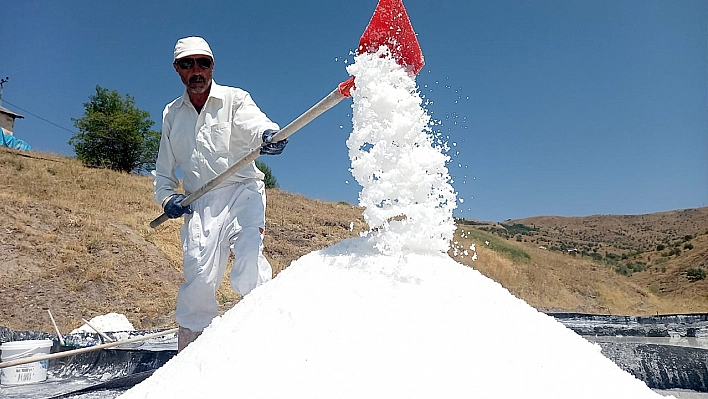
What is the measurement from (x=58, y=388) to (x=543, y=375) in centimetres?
231

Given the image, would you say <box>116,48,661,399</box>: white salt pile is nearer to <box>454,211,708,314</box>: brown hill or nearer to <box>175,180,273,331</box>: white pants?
<box>175,180,273,331</box>: white pants

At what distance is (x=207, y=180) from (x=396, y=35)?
116 cm

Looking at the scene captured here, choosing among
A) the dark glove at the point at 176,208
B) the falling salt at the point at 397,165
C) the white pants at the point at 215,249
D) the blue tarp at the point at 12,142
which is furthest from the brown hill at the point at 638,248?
the blue tarp at the point at 12,142

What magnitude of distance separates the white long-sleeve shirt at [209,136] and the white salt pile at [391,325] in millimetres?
940

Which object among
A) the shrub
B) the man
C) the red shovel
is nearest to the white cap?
the man

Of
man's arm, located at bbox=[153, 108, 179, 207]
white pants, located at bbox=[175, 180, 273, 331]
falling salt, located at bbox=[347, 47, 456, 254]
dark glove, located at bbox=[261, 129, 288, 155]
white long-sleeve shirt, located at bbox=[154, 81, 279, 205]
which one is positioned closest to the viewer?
falling salt, located at bbox=[347, 47, 456, 254]

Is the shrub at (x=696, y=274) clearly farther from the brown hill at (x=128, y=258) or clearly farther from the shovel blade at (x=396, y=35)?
the shovel blade at (x=396, y=35)

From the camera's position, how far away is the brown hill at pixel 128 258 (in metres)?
5.62

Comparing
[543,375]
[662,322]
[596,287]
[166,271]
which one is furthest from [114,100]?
[543,375]

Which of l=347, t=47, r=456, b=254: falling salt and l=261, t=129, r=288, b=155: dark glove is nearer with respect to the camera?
l=347, t=47, r=456, b=254: falling salt

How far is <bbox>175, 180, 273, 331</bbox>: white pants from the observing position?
197cm

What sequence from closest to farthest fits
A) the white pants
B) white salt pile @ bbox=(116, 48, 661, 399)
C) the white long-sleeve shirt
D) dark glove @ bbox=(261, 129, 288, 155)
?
white salt pile @ bbox=(116, 48, 661, 399) < dark glove @ bbox=(261, 129, 288, 155) < the white pants < the white long-sleeve shirt

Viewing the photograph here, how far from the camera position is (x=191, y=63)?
6.70 feet

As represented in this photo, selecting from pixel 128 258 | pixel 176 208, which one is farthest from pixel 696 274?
pixel 176 208
